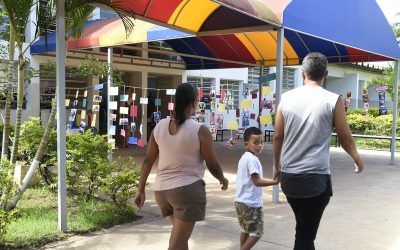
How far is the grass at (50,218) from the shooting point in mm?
4500

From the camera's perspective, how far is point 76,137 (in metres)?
6.46

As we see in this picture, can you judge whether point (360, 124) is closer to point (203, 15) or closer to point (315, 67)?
point (203, 15)

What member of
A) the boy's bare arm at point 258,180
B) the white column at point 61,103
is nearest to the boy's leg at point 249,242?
the boy's bare arm at point 258,180

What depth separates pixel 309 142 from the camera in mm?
3021

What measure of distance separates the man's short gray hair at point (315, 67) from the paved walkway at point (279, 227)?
2.13m

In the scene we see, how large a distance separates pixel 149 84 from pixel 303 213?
545 inches

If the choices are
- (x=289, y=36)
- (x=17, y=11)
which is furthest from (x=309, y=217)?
(x=289, y=36)

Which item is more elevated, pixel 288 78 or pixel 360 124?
pixel 288 78

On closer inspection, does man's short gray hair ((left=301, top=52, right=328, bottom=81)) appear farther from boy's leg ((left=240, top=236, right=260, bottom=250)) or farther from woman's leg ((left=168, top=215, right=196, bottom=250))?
boy's leg ((left=240, top=236, right=260, bottom=250))

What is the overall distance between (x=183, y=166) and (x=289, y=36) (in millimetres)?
9543

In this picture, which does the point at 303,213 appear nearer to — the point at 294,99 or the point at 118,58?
the point at 294,99

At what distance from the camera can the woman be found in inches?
118

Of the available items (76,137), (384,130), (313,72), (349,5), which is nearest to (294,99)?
(313,72)

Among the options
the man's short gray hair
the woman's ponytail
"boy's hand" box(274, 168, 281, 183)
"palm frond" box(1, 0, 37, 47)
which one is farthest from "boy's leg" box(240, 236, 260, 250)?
"palm frond" box(1, 0, 37, 47)
